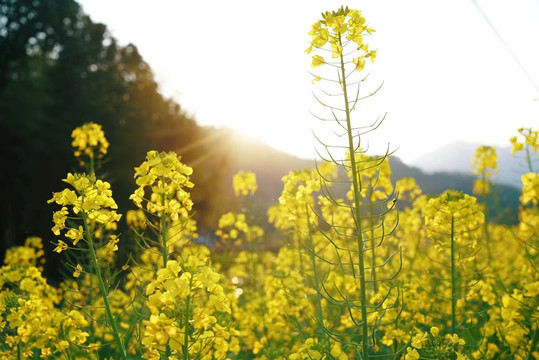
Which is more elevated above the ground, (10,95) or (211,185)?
(10,95)

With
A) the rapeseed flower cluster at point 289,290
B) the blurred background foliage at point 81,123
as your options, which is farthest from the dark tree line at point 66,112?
the rapeseed flower cluster at point 289,290

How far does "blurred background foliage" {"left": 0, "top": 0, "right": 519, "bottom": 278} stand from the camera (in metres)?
12.1

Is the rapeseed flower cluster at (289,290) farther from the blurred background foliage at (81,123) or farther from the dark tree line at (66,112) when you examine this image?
the dark tree line at (66,112)

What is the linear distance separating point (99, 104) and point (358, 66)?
13.1m

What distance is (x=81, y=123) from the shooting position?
12938 mm

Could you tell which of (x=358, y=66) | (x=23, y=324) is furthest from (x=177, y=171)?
(x=23, y=324)

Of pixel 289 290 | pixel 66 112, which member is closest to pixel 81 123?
pixel 66 112

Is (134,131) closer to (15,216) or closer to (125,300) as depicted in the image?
(15,216)

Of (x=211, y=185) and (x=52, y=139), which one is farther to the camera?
(x=211, y=185)

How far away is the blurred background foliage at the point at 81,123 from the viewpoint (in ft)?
39.8

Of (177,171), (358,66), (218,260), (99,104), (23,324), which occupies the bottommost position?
(218,260)

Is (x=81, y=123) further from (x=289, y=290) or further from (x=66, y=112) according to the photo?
(x=289, y=290)

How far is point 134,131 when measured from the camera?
1432 centimetres

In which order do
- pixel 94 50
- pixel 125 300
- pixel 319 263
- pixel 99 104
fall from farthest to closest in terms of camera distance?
pixel 94 50, pixel 99 104, pixel 319 263, pixel 125 300
